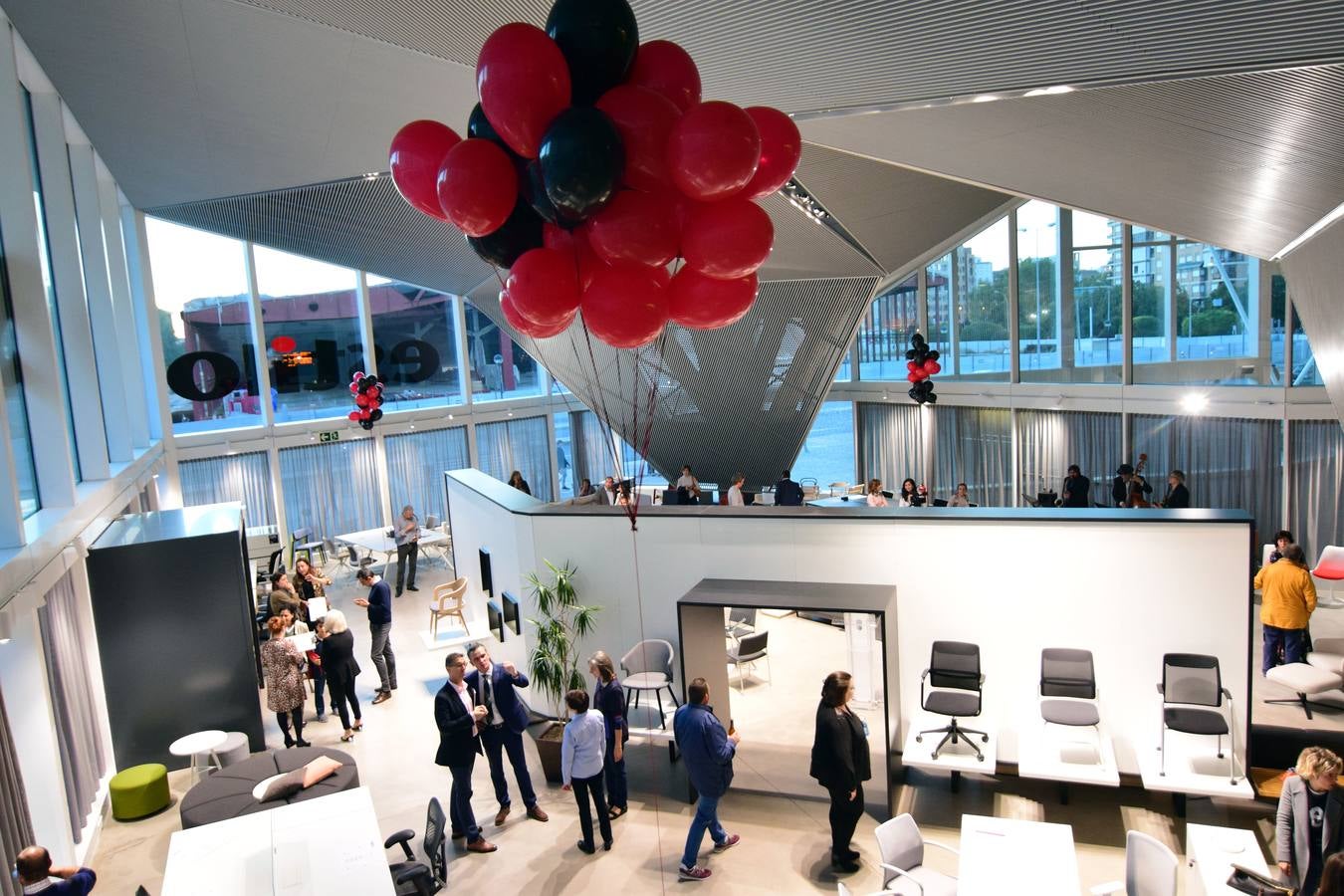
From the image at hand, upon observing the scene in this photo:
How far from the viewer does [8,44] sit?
22.1 ft

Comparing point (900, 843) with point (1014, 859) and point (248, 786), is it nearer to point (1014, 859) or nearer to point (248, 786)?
point (1014, 859)

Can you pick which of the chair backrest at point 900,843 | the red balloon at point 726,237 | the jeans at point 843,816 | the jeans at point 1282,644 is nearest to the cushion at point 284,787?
the jeans at point 843,816

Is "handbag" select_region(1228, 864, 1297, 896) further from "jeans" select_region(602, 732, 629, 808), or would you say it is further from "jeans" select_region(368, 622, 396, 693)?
"jeans" select_region(368, 622, 396, 693)

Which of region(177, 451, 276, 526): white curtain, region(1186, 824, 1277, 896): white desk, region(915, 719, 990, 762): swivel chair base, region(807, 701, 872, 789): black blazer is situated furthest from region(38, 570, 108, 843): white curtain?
region(177, 451, 276, 526): white curtain

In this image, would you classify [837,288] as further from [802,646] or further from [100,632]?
[100,632]

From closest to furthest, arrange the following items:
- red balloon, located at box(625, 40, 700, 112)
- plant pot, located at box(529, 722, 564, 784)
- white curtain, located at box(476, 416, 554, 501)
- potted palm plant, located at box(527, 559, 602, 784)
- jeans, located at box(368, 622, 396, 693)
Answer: red balloon, located at box(625, 40, 700, 112) → plant pot, located at box(529, 722, 564, 784) → potted palm plant, located at box(527, 559, 602, 784) → jeans, located at box(368, 622, 396, 693) → white curtain, located at box(476, 416, 554, 501)

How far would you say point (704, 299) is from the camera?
395 centimetres

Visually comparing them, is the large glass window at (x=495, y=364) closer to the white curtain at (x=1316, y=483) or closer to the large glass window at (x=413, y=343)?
the large glass window at (x=413, y=343)

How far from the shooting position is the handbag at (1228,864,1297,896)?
437 cm

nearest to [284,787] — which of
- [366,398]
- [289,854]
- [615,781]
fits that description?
[289,854]

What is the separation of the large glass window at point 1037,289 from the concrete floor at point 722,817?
954cm

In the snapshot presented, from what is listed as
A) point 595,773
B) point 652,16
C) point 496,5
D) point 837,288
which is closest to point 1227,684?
point 595,773

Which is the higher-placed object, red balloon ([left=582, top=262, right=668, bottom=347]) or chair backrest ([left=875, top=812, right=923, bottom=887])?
red balloon ([left=582, top=262, right=668, bottom=347])

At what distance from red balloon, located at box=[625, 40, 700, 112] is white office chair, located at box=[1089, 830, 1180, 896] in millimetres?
4147
